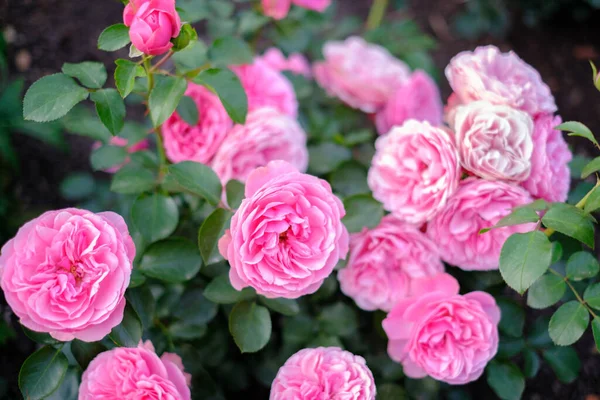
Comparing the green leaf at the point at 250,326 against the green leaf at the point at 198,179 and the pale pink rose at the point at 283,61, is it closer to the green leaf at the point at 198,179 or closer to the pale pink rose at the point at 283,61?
the green leaf at the point at 198,179

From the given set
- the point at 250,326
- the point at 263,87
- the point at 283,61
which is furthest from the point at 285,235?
the point at 283,61

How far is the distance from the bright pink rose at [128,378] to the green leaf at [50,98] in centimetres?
39

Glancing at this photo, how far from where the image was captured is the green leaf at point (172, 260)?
3.30 feet

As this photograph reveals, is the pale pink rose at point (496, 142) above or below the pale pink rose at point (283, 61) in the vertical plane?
above

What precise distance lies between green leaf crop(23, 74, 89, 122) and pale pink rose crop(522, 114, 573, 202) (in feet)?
2.61

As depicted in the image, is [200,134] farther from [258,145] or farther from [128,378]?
[128,378]

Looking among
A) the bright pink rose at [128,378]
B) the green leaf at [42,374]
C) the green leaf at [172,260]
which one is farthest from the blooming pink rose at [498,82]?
the green leaf at [42,374]

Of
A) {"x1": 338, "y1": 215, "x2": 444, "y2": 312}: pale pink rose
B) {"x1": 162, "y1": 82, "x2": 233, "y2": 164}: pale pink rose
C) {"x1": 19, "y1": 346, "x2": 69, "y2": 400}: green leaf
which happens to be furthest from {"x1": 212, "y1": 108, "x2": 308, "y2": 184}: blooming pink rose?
{"x1": 19, "y1": 346, "x2": 69, "y2": 400}: green leaf

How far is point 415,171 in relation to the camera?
104 cm

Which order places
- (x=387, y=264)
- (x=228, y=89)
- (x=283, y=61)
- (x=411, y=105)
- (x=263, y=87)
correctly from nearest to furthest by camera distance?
(x=228, y=89) → (x=387, y=264) → (x=263, y=87) → (x=411, y=105) → (x=283, y=61)

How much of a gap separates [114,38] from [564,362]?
42.0 inches

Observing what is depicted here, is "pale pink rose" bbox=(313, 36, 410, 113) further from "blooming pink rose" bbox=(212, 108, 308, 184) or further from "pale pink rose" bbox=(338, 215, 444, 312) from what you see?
"pale pink rose" bbox=(338, 215, 444, 312)

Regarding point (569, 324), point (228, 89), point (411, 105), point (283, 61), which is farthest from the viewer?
point (283, 61)

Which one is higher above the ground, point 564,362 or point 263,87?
point 263,87
